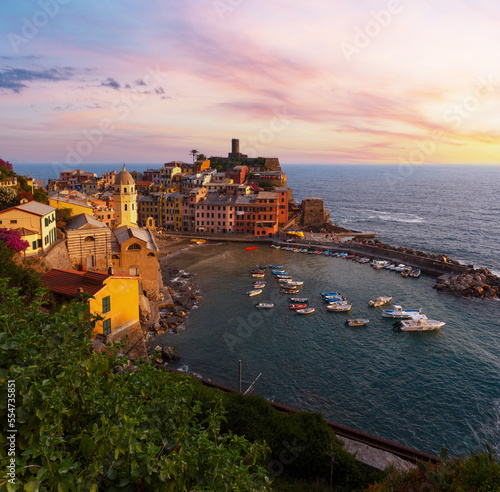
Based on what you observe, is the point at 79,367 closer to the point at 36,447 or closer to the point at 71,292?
the point at 36,447

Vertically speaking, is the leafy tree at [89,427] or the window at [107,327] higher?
the leafy tree at [89,427]

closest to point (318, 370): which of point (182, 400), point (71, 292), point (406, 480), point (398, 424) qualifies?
point (398, 424)

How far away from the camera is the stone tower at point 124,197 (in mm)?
46500

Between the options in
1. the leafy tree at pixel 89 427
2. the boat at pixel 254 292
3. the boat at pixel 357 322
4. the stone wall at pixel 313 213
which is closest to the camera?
the leafy tree at pixel 89 427

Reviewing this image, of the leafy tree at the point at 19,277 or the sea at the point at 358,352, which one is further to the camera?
the sea at the point at 358,352

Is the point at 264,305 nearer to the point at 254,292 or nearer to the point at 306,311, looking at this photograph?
the point at 254,292

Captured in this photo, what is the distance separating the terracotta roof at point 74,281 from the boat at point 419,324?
27.3 metres

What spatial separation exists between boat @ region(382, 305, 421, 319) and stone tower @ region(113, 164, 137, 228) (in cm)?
3326

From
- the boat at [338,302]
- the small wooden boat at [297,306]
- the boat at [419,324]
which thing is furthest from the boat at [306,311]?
the boat at [419,324]

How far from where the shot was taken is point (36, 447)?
16.2ft

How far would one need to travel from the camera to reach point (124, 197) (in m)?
46.9

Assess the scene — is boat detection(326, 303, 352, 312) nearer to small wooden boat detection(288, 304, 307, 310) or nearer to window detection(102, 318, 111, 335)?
small wooden boat detection(288, 304, 307, 310)

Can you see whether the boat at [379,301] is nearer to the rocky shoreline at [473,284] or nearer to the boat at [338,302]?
the boat at [338,302]

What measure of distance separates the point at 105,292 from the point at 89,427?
19242mm
